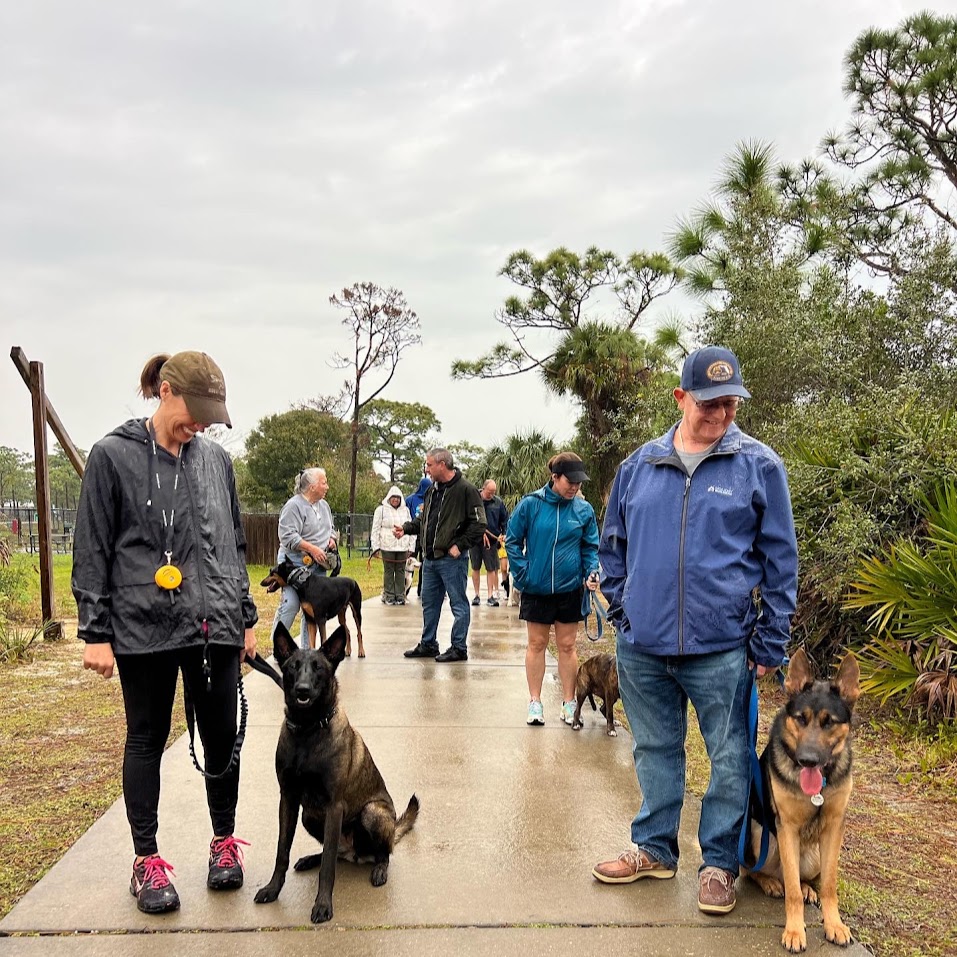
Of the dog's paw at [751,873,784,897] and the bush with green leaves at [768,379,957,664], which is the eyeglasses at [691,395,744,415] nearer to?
the dog's paw at [751,873,784,897]

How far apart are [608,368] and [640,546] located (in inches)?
793

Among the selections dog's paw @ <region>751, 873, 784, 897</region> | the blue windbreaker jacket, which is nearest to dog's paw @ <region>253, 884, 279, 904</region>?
the blue windbreaker jacket

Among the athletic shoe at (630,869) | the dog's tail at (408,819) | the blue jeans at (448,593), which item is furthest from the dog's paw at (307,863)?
the blue jeans at (448,593)

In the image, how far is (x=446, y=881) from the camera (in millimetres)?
3475

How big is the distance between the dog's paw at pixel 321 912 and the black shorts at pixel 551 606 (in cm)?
294

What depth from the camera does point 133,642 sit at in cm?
313

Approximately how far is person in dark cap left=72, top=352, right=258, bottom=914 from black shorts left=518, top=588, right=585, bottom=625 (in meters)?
2.77

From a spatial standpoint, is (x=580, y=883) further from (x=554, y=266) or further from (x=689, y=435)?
(x=554, y=266)

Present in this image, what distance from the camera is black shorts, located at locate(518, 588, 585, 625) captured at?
5883mm

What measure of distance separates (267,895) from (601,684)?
3018 mm

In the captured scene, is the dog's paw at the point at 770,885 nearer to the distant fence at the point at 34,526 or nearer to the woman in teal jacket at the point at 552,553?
the woman in teal jacket at the point at 552,553

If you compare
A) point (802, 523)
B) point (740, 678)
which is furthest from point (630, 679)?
point (802, 523)

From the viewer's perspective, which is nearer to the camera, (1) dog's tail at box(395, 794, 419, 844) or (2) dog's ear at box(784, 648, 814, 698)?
(2) dog's ear at box(784, 648, 814, 698)

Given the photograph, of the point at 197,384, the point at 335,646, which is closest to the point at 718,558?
the point at 335,646
